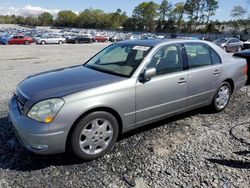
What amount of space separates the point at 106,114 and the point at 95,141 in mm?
383

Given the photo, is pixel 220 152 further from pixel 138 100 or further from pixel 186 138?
pixel 138 100

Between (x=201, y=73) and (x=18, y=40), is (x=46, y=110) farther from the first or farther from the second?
(x=18, y=40)

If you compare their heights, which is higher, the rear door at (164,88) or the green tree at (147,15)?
the green tree at (147,15)

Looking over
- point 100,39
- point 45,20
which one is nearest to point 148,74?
point 100,39

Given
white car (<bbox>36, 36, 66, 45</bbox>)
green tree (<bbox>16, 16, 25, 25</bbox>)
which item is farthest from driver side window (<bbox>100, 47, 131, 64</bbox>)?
green tree (<bbox>16, 16, 25, 25</bbox>)

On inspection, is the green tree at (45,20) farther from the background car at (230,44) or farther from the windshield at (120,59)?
the windshield at (120,59)

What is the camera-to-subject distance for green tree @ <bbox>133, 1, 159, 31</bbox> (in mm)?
114250

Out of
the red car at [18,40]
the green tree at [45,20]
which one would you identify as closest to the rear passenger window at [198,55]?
the red car at [18,40]

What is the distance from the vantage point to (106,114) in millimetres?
3338

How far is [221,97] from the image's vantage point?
513cm

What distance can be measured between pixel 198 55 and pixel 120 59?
56.5 inches

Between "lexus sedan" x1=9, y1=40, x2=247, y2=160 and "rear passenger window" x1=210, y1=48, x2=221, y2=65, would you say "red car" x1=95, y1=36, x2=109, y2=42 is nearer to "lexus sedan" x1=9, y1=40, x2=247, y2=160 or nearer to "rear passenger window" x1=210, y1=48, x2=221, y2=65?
"rear passenger window" x1=210, y1=48, x2=221, y2=65

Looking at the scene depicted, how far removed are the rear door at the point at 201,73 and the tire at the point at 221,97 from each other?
21 centimetres

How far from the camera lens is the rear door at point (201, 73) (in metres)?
4.38
